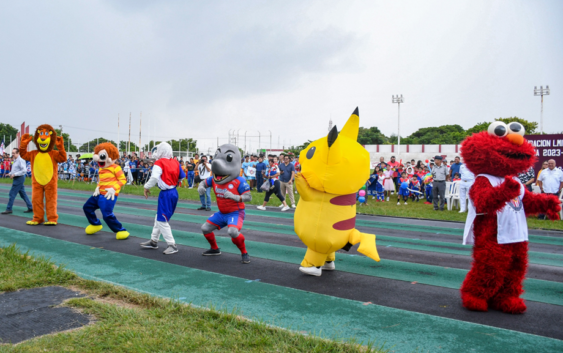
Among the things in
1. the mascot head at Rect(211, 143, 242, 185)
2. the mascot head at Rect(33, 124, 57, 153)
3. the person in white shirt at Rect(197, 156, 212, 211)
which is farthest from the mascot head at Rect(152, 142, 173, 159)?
the person in white shirt at Rect(197, 156, 212, 211)

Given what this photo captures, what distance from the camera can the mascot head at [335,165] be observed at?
5551 mm

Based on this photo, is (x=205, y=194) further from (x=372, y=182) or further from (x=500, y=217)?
(x=500, y=217)

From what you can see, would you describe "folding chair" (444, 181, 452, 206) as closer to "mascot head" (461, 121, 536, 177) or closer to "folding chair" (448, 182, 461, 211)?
"folding chair" (448, 182, 461, 211)

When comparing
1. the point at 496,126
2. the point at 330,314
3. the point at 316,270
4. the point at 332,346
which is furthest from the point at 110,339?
the point at 496,126

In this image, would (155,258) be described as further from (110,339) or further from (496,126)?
(496,126)

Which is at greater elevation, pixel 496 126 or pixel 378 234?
pixel 496 126

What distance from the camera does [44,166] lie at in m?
9.94

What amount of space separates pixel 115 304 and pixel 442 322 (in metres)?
3.52

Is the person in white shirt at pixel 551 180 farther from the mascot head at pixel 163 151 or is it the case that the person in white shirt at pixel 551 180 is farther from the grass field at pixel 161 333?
the grass field at pixel 161 333

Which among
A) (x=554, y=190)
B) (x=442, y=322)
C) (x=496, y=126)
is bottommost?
(x=442, y=322)

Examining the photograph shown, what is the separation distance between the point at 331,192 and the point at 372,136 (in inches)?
2487

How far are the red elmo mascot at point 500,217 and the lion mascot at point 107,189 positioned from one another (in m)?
6.71

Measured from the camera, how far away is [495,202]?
179 inches

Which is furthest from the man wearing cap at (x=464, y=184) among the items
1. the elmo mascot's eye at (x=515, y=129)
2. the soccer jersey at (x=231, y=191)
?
the soccer jersey at (x=231, y=191)
